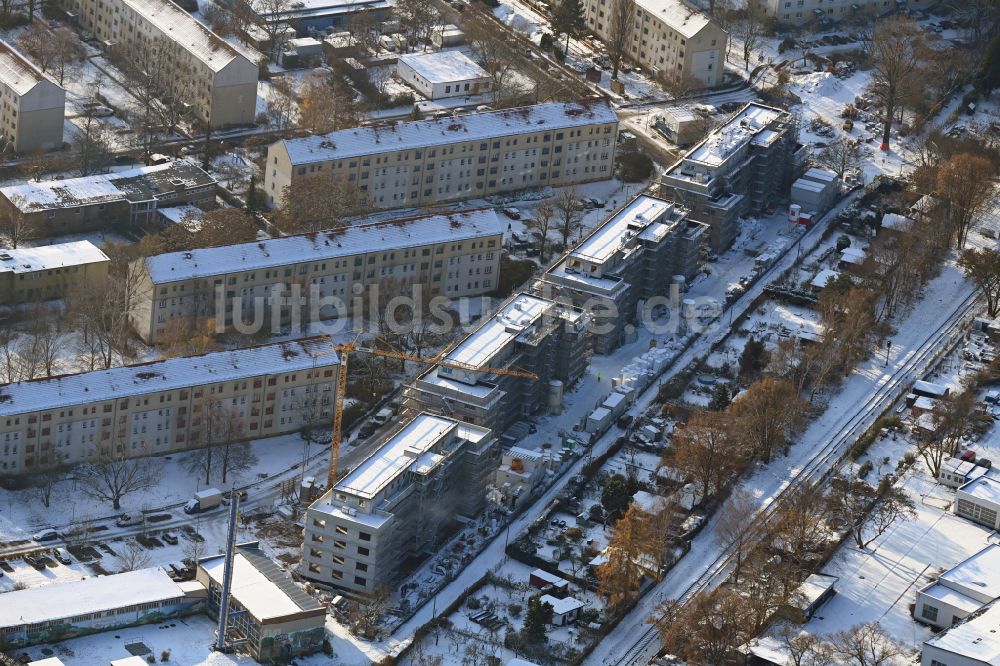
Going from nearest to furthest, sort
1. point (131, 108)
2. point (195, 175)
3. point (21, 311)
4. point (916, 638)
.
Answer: point (916, 638), point (21, 311), point (195, 175), point (131, 108)

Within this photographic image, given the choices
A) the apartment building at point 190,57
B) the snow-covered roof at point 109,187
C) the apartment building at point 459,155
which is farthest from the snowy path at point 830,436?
the apartment building at point 190,57

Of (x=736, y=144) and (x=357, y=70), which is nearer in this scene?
(x=736, y=144)

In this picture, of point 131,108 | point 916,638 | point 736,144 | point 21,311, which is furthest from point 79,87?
point 916,638

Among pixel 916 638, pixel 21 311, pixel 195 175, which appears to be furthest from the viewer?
pixel 195 175

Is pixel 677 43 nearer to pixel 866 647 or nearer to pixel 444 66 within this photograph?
pixel 444 66

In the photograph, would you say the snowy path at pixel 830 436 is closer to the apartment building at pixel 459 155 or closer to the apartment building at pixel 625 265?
the apartment building at pixel 625 265

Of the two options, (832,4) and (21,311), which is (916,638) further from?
(832,4)

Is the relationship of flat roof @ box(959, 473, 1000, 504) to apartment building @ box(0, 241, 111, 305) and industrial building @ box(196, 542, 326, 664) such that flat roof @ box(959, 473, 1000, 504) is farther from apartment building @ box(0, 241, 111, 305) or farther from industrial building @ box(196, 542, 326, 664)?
apartment building @ box(0, 241, 111, 305)
